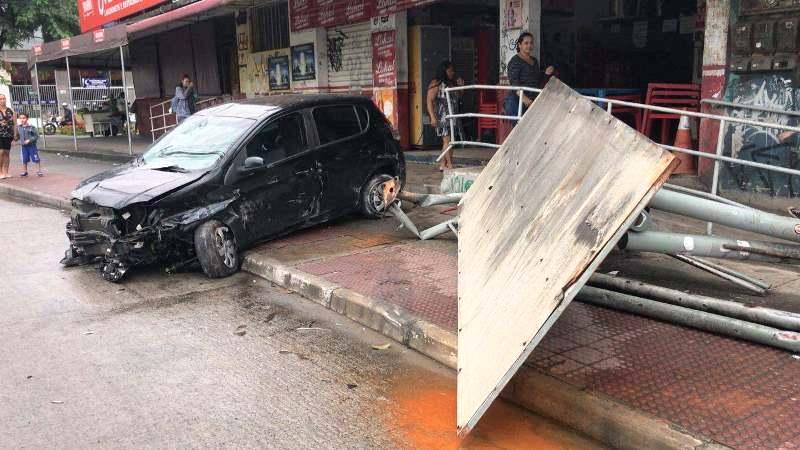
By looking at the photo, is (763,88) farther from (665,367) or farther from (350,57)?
(350,57)

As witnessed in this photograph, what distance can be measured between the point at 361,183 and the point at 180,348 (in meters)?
4.05

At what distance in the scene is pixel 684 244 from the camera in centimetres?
471

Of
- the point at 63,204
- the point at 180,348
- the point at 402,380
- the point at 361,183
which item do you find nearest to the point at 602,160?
the point at 402,380

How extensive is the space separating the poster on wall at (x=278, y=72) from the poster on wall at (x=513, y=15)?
7.97 m

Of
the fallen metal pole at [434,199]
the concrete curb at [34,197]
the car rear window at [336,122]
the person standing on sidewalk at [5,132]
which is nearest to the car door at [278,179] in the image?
the car rear window at [336,122]

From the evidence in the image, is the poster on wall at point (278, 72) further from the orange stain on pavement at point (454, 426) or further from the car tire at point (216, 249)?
the orange stain on pavement at point (454, 426)

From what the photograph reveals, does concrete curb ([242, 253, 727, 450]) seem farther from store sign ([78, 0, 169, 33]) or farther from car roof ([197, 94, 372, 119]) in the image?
store sign ([78, 0, 169, 33])

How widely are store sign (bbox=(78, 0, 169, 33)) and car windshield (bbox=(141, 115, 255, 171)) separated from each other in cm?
1292

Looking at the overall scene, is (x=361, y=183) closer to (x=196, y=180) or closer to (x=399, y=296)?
(x=196, y=180)

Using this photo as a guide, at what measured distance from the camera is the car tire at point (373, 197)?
345 inches

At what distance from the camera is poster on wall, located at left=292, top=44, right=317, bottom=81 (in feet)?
53.7

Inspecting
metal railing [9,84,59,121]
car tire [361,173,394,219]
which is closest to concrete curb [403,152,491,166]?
car tire [361,173,394,219]

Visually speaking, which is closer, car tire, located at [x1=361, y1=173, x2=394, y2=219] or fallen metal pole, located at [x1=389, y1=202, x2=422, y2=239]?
fallen metal pole, located at [x1=389, y1=202, x2=422, y2=239]

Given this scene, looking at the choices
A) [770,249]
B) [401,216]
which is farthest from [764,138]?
[401,216]
